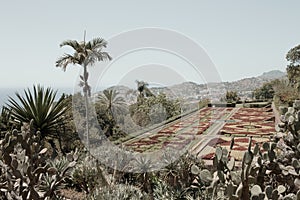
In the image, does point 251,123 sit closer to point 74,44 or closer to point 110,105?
point 110,105

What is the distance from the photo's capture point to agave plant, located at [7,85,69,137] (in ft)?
24.3

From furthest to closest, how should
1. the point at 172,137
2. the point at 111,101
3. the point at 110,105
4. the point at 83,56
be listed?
the point at 172,137
the point at 110,105
the point at 111,101
the point at 83,56

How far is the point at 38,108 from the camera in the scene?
7.42 m

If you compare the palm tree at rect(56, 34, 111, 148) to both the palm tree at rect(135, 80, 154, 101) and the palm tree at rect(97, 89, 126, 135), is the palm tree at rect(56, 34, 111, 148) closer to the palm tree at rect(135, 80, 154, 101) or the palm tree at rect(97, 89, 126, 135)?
the palm tree at rect(97, 89, 126, 135)

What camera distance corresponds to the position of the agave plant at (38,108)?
7.40m

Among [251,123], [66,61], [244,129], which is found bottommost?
[244,129]

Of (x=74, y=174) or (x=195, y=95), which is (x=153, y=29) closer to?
(x=195, y=95)

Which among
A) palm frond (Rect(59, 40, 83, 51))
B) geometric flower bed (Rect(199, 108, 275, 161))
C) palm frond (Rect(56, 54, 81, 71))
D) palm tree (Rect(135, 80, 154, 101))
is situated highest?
palm frond (Rect(59, 40, 83, 51))

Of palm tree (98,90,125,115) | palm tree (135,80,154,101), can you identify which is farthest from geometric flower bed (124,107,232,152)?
palm tree (135,80,154,101)

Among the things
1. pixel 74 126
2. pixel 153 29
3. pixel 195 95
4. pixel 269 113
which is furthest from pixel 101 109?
pixel 269 113

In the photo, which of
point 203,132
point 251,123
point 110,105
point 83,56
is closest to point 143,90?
point 110,105

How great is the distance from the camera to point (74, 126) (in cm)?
1186

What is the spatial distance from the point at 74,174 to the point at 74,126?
5501mm

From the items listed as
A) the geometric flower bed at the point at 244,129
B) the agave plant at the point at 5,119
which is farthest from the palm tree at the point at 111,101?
the agave plant at the point at 5,119
